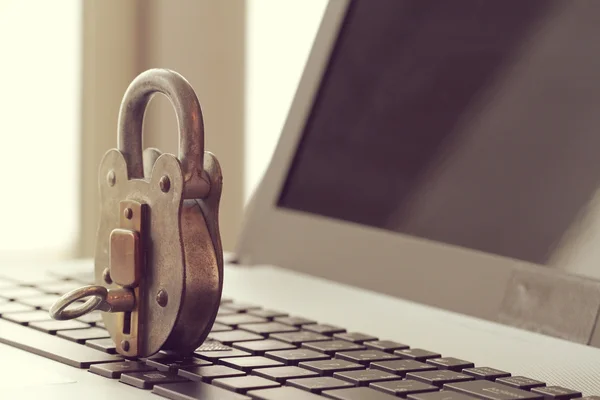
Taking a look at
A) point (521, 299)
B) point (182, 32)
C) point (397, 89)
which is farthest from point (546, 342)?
point (182, 32)

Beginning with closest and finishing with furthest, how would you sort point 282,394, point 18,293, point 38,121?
point 282,394 < point 18,293 < point 38,121

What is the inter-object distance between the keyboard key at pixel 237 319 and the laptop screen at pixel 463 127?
0.19m

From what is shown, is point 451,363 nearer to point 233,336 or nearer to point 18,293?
point 233,336

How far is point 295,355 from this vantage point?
0.58 meters

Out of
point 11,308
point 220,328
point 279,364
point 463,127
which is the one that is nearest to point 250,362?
point 279,364

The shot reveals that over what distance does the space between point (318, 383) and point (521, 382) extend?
0.11m

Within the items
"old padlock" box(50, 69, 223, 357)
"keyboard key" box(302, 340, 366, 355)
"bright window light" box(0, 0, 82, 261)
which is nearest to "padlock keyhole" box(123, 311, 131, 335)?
"old padlock" box(50, 69, 223, 357)

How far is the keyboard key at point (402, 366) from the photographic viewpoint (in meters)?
0.55

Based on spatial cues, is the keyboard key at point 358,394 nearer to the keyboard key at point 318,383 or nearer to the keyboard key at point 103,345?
the keyboard key at point 318,383

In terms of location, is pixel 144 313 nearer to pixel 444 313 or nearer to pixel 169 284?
pixel 169 284

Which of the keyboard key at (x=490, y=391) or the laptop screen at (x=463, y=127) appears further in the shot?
the laptop screen at (x=463, y=127)

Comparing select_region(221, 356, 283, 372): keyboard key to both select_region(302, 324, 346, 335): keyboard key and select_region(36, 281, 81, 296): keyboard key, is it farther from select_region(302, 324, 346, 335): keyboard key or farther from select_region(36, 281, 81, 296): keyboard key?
select_region(36, 281, 81, 296): keyboard key

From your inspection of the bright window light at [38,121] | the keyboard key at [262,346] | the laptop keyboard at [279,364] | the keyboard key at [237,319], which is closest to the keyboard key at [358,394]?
the laptop keyboard at [279,364]

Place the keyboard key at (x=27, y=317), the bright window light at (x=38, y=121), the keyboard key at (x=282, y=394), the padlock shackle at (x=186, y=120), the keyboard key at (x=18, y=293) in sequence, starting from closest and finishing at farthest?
the keyboard key at (x=282, y=394)
the padlock shackle at (x=186, y=120)
the keyboard key at (x=27, y=317)
the keyboard key at (x=18, y=293)
the bright window light at (x=38, y=121)
